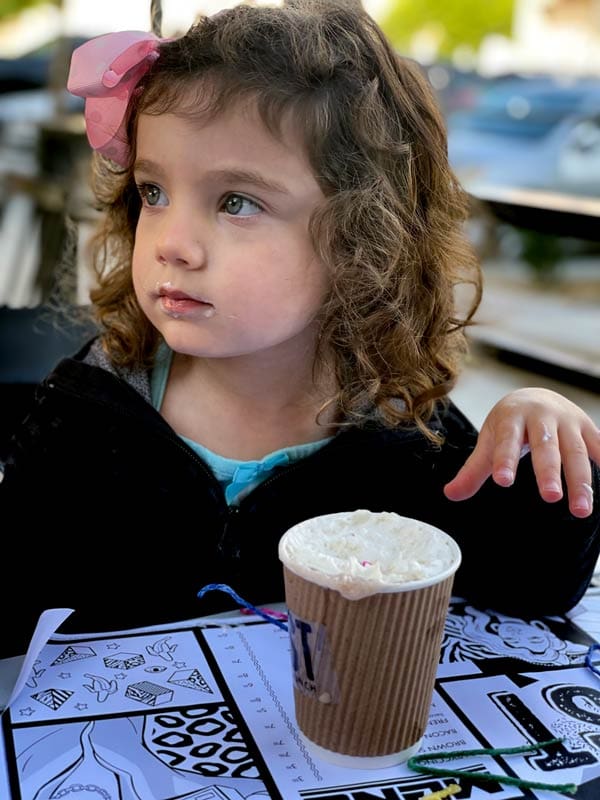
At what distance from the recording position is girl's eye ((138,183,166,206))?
986 mm

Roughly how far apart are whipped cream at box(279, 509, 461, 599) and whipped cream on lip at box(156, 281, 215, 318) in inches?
11.3

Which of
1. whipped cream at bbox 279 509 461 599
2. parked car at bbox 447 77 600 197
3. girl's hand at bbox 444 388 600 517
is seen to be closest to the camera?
whipped cream at bbox 279 509 461 599

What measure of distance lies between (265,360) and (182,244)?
9.2 inches

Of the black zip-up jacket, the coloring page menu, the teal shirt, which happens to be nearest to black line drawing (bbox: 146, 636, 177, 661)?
the coloring page menu

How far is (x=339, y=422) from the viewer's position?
115 cm

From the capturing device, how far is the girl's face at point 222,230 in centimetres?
93

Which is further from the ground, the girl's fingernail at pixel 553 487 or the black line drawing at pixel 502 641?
the girl's fingernail at pixel 553 487

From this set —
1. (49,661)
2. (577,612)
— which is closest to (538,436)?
(577,612)

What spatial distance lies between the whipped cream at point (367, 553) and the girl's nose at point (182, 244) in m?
0.31

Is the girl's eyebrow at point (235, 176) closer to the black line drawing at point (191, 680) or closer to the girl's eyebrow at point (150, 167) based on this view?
the girl's eyebrow at point (150, 167)

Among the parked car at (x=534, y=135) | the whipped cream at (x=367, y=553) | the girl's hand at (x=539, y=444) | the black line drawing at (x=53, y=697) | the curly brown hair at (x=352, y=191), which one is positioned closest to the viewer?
the whipped cream at (x=367, y=553)

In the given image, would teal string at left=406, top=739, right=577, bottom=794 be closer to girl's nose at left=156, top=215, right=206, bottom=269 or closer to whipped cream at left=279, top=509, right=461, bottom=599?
whipped cream at left=279, top=509, right=461, bottom=599

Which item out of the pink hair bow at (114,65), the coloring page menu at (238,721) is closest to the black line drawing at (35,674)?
the coloring page menu at (238,721)

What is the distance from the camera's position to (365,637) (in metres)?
0.67
